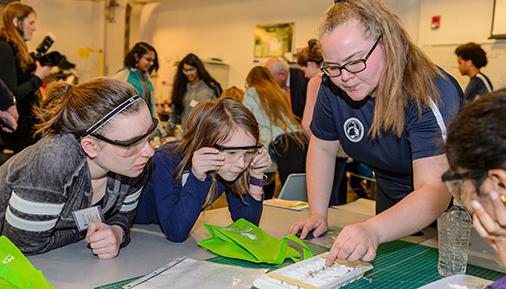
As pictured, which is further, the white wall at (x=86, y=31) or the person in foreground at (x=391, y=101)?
the white wall at (x=86, y=31)

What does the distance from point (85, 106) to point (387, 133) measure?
836 mm

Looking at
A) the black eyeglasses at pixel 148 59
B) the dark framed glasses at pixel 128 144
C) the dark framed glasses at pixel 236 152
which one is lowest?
the dark framed glasses at pixel 236 152

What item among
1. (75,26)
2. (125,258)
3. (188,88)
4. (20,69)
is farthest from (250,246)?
(75,26)

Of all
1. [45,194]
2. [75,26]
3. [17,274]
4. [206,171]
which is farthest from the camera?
[75,26]

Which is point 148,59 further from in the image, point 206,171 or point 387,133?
point 387,133

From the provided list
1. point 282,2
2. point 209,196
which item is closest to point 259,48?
point 282,2

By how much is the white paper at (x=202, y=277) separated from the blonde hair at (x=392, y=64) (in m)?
0.55

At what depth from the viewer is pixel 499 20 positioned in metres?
4.69

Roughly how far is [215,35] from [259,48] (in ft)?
3.40

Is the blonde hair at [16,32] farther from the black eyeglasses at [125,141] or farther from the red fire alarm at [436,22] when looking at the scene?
the red fire alarm at [436,22]

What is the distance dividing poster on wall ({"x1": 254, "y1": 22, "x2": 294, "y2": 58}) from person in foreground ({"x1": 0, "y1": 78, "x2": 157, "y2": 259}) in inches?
217

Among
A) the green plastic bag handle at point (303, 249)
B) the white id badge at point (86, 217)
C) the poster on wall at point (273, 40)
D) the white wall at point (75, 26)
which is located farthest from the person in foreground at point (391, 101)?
the white wall at point (75, 26)

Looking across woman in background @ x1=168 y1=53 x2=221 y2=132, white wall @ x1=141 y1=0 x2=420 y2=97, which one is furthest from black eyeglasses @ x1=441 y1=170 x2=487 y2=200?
white wall @ x1=141 y1=0 x2=420 y2=97

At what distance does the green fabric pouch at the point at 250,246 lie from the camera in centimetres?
125
